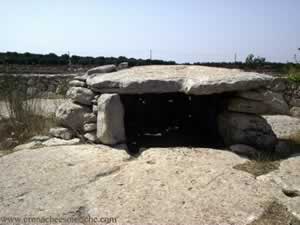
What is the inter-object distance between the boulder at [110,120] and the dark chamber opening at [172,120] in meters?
0.47

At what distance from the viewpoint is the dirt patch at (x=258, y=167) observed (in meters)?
4.85

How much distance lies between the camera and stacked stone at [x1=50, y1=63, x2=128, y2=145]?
19.5 ft

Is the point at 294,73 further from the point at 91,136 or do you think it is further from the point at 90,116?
the point at 91,136

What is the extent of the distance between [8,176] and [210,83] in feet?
10.5

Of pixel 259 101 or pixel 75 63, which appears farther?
pixel 75 63

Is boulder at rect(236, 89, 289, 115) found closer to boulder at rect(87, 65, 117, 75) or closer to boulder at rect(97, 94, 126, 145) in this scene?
boulder at rect(97, 94, 126, 145)

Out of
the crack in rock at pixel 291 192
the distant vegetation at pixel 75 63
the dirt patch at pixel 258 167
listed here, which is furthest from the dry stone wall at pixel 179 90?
the distant vegetation at pixel 75 63

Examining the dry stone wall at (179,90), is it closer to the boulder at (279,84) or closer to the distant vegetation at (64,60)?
the boulder at (279,84)

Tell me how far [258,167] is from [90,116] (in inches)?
115

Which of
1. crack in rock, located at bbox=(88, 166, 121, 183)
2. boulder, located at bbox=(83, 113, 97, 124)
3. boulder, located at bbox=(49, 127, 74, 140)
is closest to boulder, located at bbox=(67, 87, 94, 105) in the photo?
boulder, located at bbox=(83, 113, 97, 124)

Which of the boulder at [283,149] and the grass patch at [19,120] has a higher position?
the grass patch at [19,120]

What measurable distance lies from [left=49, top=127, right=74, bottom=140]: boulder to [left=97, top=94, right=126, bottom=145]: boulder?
0.71 metres

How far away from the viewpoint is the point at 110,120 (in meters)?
5.94

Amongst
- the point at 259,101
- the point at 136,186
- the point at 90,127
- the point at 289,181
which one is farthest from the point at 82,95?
the point at 289,181
